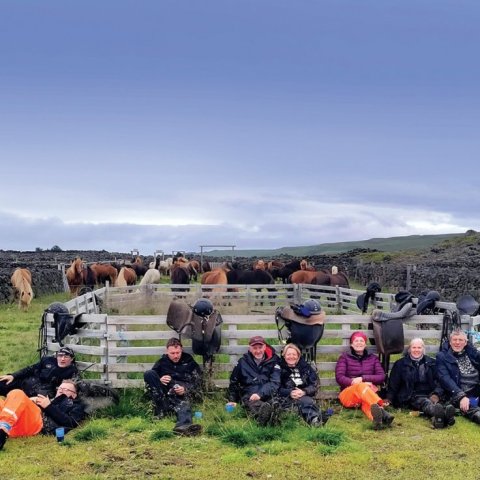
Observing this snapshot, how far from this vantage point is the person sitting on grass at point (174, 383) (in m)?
7.01

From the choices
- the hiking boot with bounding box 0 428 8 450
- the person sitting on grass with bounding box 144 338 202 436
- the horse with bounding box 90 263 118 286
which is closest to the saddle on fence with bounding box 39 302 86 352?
the person sitting on grass with bounding box 144 338 202 436

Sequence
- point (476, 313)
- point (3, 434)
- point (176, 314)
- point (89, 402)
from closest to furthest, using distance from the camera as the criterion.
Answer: point (3, 434)
point (89, 402)
point (176, 314)
point (476, 313)

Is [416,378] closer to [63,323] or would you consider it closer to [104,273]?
[63,323]

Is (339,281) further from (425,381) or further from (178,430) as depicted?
(178,430)

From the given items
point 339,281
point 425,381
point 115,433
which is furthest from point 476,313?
point 339,281

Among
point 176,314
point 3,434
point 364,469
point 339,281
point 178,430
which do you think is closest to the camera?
point 364,469

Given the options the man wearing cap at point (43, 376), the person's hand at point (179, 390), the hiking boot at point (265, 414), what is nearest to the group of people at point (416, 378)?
the hiking boot at point (265, 414)

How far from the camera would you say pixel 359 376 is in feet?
25.0

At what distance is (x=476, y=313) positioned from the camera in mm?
9164

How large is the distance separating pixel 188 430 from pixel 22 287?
1462cm

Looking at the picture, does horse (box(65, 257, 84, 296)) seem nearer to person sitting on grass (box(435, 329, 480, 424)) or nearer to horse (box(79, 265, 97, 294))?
horse (box(79, 265, 97, 294))

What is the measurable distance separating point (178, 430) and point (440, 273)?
1763cm

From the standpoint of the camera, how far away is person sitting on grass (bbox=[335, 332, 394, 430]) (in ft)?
23.6

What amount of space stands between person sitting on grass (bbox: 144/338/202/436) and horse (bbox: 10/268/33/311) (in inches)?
515
